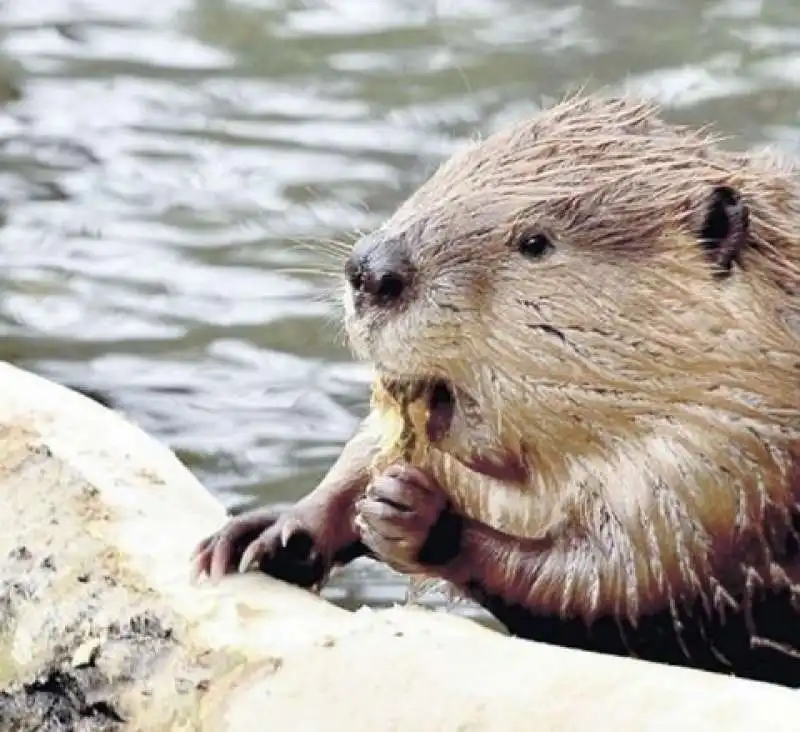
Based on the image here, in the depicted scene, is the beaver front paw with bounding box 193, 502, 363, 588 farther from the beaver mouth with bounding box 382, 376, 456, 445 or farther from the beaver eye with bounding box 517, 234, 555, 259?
the beaver eye with bounding box 517, 234, 555, 259

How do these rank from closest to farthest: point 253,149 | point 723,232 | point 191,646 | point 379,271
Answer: point 191,646, point 379,271, point 723,232, point 253,149

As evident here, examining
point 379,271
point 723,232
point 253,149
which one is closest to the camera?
point 379,271

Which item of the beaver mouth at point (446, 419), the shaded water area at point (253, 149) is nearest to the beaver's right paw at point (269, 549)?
the beaver mouth at point (446, 419)

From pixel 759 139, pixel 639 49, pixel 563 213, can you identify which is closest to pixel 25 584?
pixel 563 213

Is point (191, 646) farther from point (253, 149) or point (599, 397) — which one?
point (253, 149)

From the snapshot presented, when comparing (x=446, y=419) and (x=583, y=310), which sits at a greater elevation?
(x=583, y=310)

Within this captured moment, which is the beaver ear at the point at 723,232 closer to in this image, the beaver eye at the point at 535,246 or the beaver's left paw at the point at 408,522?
the beaver eye at the point at 535,246

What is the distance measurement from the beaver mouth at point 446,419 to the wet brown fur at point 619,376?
10 mm

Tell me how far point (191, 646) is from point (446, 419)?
395mm

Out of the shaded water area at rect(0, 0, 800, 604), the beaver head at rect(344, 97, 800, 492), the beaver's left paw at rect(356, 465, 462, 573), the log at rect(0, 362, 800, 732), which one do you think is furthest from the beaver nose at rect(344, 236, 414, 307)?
the shaded water area at rect(0, 0, 800, 604)

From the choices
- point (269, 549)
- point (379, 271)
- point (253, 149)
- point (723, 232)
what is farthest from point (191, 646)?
point (253, 149)

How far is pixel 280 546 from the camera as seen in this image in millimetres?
2514

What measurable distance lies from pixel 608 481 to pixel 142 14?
193 inches

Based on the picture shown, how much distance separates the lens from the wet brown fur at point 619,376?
236cm
